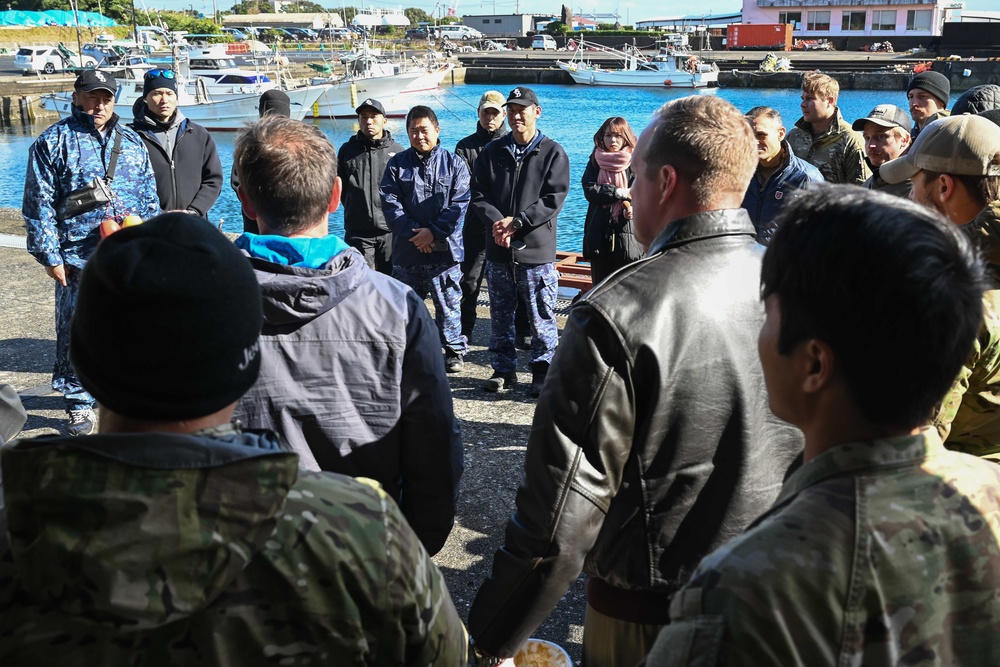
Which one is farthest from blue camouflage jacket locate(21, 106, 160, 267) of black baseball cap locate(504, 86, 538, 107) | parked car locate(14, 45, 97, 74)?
parked car locate(14, 45, 97, 74)

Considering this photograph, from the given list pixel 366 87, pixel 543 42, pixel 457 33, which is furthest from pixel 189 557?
pixel 457 33

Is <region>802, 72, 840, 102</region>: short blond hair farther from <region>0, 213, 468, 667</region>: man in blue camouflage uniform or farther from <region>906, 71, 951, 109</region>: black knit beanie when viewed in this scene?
<region>0, 213, 468, 667</region>: man in blue camouflage uniform

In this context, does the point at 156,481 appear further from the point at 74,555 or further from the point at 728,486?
the point at 728,486

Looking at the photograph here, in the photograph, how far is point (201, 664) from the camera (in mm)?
1250

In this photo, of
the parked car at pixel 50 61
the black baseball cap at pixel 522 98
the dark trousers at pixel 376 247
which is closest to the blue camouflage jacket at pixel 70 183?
the dark trousers at pixel 376 247

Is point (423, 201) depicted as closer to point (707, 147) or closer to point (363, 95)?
point (707, 147)

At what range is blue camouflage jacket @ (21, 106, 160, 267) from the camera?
526cm

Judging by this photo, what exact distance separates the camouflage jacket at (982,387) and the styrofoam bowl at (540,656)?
51.6 inches

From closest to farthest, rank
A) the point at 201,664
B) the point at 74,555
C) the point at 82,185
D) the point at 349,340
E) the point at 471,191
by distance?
the point at 74,555 < the point at 201,664 < the point at 349,340 < the point at 82,185 < the point at 471,191

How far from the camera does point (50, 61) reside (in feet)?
168

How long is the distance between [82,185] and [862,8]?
3338 inches

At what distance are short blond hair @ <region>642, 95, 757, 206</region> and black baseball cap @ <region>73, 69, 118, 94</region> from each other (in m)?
4.53

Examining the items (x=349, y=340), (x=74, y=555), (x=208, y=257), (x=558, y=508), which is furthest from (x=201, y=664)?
(x=349, y=340)

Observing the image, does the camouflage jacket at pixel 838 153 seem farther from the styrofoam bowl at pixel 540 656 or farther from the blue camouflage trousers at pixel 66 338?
the blue camouflage trousers at pixel 66 338
